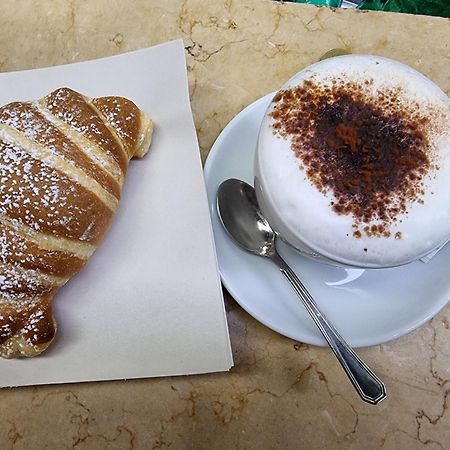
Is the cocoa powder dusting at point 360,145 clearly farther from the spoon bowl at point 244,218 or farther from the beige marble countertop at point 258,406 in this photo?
the beige marble countertop at point 258,406

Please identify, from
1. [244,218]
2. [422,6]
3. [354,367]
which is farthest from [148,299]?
[422,6]

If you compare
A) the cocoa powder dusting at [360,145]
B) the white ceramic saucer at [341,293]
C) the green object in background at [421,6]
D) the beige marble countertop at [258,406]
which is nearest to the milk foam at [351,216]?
the cocoa powder dusting at [360,145]

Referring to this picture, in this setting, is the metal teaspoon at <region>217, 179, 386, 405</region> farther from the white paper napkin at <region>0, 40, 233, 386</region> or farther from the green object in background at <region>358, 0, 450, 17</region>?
the green object in background at <region>358, 0, 450, 17</region>

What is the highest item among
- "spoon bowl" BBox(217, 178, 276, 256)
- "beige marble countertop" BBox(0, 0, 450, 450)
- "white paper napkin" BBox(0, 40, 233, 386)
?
"spoon bowl" BBox(217, 178, 276, 256)

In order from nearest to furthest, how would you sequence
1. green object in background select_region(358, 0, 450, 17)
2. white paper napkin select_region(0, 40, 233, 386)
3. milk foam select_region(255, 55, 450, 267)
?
milk foam select_region(255, 55, 450, 267) < white paper napkin select_region(0, 40, 233, 386) < green object in background select_region(358, 0, 450, 17)

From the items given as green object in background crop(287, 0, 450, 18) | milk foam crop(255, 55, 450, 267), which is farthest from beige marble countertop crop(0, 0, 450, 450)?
green object in background crop(287, 0, 450, 18)

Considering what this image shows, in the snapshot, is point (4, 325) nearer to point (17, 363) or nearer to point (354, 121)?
point (17, 363)

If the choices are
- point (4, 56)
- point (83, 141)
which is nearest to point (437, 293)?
point (83, 141)
